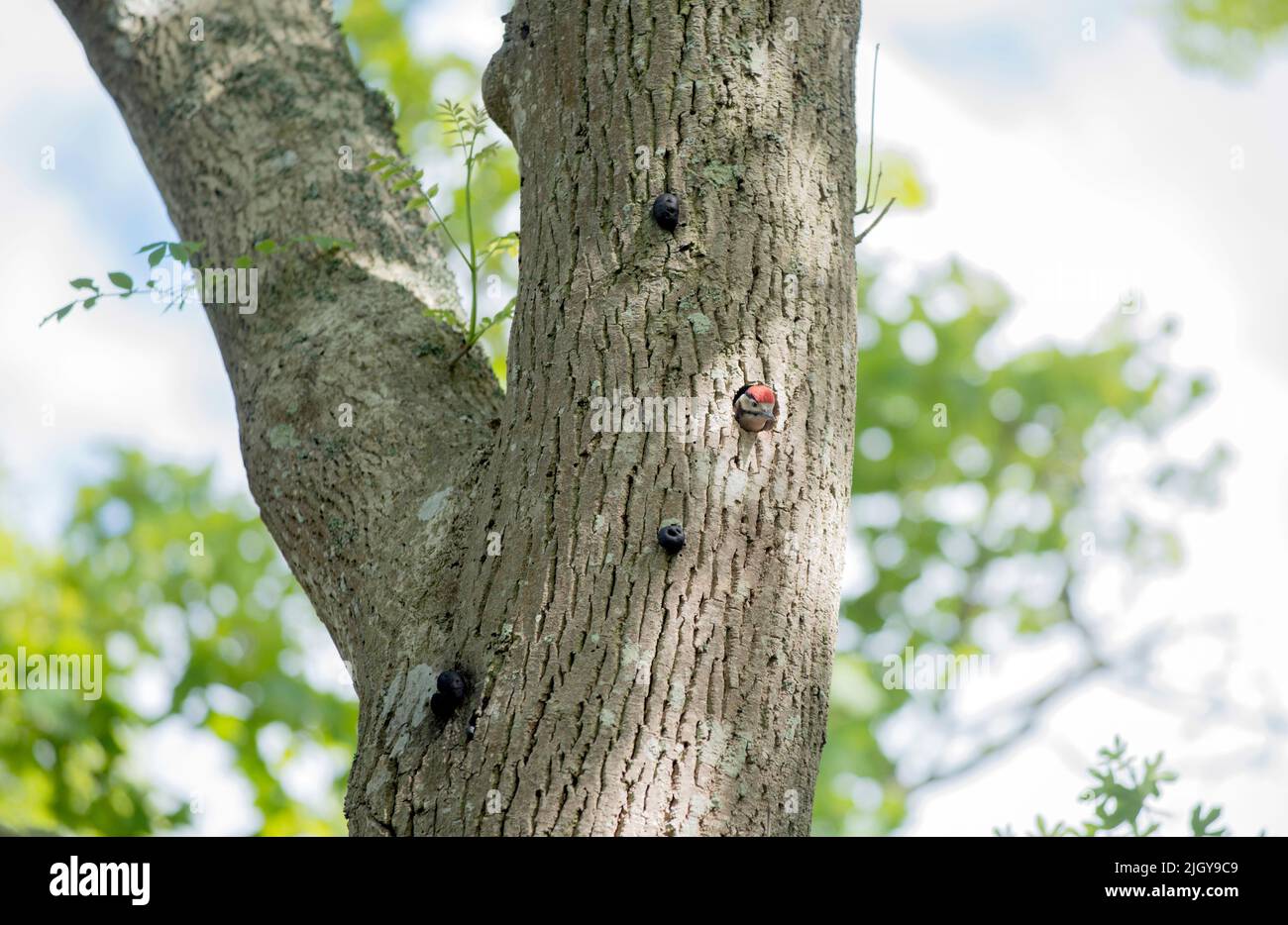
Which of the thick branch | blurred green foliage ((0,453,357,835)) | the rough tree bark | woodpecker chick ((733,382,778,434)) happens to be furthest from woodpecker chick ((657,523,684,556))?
blurred green foliage ((0,453,357,835))

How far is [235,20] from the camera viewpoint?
3.69m

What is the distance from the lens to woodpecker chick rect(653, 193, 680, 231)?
2275 millimetres

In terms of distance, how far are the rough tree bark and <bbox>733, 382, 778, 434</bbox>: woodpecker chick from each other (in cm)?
3

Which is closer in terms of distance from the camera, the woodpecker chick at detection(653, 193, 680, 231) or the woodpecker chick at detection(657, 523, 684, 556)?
the woodpecker chick at detection(657, 523, 684, 556)

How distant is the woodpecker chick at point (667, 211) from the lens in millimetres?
2275

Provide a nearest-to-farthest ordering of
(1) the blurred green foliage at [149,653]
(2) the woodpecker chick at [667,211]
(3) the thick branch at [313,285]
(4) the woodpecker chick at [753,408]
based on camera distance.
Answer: (4) the woodpecker chick at [753,408] < (2) the woodpecker chick at [667,211] < (3) the thick branch at [313,285] < (1) the blurred green foliage at [149,653]

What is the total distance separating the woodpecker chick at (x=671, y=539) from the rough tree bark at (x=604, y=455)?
17 mm

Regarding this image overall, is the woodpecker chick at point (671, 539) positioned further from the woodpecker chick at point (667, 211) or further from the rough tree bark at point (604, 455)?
the woodpecker chick at point (667, 211)

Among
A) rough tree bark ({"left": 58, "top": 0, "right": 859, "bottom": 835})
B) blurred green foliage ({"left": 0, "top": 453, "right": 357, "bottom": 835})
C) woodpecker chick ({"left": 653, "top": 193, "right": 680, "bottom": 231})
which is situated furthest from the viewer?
blurred green foliage ({"left": 0, "top": 453, "right": 357, "bottom": 835})

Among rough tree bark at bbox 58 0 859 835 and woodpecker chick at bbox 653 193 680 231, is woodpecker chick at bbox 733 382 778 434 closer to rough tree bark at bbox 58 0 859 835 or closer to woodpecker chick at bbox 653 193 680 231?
→ rough tree bark at bbox 58 0 859 835

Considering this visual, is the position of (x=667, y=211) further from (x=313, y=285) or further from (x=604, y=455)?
(x=313, y=285)

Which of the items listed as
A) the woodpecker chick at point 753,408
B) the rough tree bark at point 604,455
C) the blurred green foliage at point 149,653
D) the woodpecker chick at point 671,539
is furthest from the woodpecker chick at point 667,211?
the blurred green foliage at point 149,653

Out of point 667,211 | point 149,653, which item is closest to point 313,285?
point 667,211

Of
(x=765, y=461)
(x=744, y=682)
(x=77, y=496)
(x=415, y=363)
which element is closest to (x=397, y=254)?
(x=415, y=363)
